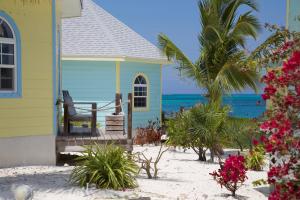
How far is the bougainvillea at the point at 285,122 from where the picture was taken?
424 centimetres

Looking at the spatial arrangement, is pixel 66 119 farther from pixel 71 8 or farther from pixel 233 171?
pixel 233 171

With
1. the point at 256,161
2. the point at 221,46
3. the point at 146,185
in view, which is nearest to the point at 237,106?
the point at 221,46

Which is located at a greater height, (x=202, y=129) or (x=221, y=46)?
(x=221, y=46)

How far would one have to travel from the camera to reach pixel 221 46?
1620 centimetres

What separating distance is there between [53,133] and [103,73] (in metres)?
7.58

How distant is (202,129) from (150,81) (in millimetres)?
7790

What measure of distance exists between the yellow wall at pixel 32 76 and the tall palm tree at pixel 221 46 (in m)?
6.27

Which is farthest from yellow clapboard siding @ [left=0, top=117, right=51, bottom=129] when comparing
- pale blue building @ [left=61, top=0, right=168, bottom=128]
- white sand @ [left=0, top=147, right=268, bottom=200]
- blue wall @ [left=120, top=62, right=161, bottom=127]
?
blue wall @ [left=120, top=62, right=161, bottom=127]

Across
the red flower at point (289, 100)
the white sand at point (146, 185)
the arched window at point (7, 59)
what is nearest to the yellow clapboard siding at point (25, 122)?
the arched window at point (7, 59)

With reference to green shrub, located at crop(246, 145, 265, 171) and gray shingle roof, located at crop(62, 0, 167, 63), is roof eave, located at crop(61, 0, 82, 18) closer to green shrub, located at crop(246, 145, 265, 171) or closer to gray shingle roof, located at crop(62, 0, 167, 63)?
gray shingle roof, located at crop(62, 0, 167, 63)

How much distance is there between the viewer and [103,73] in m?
19.1

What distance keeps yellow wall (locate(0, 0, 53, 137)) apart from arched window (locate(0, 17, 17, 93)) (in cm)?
22

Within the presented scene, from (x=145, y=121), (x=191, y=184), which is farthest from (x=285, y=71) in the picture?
(x=145, y=121)

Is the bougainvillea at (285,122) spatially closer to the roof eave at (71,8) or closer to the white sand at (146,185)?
the white sand at (146,185)
